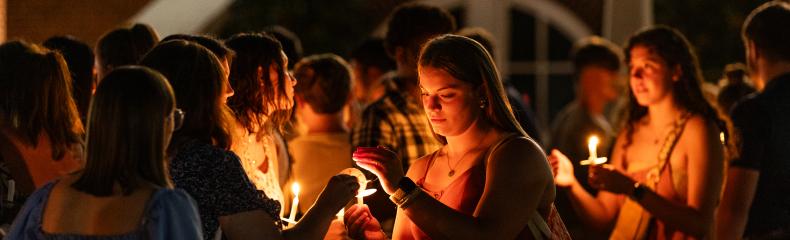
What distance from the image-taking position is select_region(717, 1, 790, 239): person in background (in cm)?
570

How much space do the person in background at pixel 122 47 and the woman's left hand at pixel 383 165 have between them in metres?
2.37

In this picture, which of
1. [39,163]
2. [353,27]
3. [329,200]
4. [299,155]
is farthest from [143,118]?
[353,27]

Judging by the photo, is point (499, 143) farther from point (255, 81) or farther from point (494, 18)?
point (494, 18)

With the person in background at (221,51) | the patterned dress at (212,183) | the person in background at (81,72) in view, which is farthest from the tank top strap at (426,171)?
the person in background at (81,72)

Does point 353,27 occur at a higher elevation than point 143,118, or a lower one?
lower

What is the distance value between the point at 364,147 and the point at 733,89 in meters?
3.71

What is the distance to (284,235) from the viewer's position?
4066 mm

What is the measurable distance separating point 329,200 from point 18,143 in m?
1.75

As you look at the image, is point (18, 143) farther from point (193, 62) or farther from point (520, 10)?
point (520, 10)

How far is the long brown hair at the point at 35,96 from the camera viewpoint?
5.21 m

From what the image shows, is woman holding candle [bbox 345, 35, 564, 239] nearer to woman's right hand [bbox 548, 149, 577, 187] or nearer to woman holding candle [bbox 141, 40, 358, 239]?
woman holding candle [bbox 141, 40, 358, 239]

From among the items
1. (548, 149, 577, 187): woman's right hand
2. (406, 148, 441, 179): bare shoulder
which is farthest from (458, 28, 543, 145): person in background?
(406, 148, 441, 179): bare shoulder

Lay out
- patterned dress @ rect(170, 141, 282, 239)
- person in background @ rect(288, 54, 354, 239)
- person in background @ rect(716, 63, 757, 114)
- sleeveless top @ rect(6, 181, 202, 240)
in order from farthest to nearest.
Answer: person in background @ rect(716, 63, 757, 114), person in background @ rect(288, 54, 354, 239), patterned dress @ rect(170, 141, 282, 239), sleeveless top @ rect(6, 181, 202, 240)

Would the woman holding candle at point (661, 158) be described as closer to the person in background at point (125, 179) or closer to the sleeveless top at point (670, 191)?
the sleeveless top at point (670, 191)
